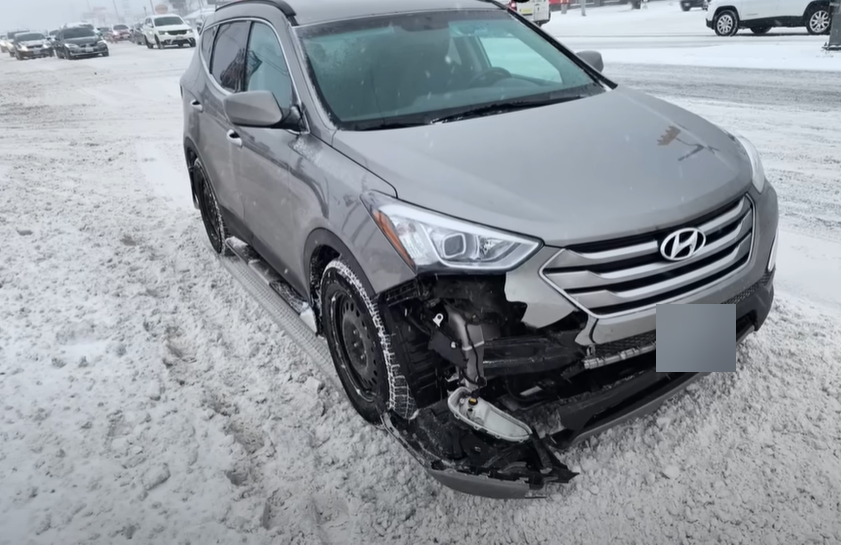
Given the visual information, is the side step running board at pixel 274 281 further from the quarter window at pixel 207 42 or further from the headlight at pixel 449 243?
the quarter window at pixel 207 42

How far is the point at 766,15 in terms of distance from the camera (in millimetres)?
16281

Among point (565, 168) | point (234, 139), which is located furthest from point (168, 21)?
point (565, 168)

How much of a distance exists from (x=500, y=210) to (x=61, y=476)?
224 cm

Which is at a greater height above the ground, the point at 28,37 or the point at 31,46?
the point at 28,37

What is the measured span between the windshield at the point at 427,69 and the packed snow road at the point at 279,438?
1.46 metres

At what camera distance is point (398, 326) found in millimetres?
2494

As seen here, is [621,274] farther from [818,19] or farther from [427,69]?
[818,19]

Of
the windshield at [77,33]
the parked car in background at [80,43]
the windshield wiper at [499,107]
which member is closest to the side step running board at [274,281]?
the windshield wiper at [499,107]

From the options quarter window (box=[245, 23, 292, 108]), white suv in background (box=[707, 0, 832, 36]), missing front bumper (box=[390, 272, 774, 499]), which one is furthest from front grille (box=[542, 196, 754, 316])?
white suv in background (box=[707, 0, 832, 36])

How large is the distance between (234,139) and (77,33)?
32959 millimetres

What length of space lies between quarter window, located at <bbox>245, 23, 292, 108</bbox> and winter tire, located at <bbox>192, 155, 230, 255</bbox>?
Answer: 1166 millimetres

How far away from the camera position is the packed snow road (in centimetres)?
254

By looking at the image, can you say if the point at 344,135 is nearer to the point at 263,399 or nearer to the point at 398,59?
the point at 398,59

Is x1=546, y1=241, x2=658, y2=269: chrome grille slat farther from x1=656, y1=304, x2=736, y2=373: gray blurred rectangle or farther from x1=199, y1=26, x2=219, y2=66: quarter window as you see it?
x1=199, y1=26, x2=219, y2=66: quarter window
